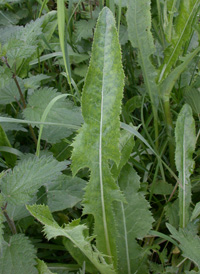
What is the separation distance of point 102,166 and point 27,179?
25 cm

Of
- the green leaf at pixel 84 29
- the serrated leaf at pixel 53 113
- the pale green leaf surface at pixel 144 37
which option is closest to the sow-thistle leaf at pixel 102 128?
the serrated leaf at pixel 53 113

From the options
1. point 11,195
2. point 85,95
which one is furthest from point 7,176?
point 85,95

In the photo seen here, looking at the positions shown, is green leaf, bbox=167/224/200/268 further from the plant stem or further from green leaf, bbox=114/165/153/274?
the plant stem

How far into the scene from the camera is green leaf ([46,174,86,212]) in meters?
1.17

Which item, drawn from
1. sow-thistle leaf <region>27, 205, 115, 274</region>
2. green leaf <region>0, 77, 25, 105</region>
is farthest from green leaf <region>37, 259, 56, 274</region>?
green leaf <region>0, 77, 25, 105</region>

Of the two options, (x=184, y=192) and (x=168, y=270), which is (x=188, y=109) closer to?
(x=184, y=192)

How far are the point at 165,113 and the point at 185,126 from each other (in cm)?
18

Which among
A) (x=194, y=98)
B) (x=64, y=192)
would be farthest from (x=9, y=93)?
(x=194, y=98)

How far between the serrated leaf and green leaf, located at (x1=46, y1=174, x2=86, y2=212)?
223mm

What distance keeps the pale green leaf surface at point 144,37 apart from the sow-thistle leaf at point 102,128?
0.49 metres

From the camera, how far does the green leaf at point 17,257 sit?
0.96 meters

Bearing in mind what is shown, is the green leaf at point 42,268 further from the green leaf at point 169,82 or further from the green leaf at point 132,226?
the green leaf at point 169,82

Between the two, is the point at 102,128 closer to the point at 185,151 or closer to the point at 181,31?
the point at 185,151

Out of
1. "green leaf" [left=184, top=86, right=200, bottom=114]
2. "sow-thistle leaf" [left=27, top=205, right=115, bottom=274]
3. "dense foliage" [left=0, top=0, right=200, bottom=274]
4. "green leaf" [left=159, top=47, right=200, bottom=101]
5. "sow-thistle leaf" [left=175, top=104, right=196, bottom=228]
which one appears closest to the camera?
"sow-thistle leaf" [left=27, top=205, right=115, bottom=274]
